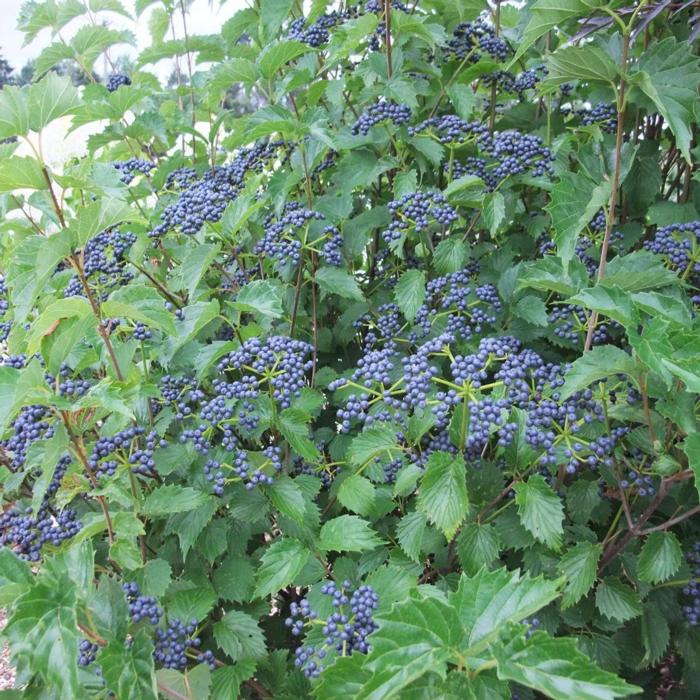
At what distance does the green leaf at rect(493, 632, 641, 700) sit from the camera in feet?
3.92

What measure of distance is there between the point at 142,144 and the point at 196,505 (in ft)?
7.52

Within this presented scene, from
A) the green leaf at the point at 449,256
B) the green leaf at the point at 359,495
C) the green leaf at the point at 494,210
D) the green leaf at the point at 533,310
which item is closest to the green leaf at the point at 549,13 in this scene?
the green leaf at the point at 494,210

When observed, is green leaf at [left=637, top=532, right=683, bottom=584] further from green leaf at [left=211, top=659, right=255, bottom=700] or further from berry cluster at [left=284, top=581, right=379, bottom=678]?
green leaf at [left=211, top=659, right=255, bottom=700]

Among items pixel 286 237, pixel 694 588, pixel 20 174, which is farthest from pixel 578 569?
pixel 20 174

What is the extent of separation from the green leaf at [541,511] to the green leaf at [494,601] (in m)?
0.38

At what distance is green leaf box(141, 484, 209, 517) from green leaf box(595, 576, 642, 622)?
126 centimetres

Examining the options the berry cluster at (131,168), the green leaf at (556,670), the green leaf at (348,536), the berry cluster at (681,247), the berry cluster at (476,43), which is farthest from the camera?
the berry cluster at (131,168)

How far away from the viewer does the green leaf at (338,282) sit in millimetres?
2557

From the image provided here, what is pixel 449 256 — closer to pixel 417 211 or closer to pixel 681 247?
pixel 417 211

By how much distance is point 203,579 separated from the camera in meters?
2.19

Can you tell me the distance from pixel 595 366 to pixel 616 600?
81 centimetres

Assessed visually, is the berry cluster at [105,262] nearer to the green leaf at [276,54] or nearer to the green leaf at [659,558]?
the green leaf at [276,54]

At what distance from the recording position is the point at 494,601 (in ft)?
4.73

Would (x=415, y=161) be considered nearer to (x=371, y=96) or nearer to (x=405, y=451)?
(x=371, y=96)
